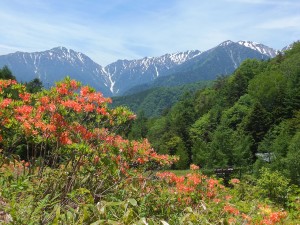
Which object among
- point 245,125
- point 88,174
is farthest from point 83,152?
point 245,125

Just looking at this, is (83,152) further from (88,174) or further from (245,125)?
(245,125)

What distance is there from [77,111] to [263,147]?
51805mm

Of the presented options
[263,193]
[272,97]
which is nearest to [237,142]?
[272,97]

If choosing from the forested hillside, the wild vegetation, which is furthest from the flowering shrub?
the forested hillside

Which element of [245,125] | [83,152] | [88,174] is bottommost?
[245,125]

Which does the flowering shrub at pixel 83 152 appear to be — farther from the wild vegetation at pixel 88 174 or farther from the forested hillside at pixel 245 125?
the forested hillside at pixel 245 125

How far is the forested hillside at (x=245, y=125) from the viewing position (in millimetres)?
47875

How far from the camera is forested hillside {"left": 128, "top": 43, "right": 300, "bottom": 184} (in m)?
47.9

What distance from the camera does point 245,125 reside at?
210ft

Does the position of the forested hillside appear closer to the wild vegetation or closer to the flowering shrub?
the wild vegetation

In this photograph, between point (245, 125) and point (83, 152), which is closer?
point (83, 152)

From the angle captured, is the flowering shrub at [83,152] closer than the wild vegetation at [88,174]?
No

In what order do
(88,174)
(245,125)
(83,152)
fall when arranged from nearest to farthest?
(83,152) → (88,174) → (245,125)

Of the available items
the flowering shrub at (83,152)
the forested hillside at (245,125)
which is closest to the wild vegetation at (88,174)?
the flowering shrub at (83,152)
